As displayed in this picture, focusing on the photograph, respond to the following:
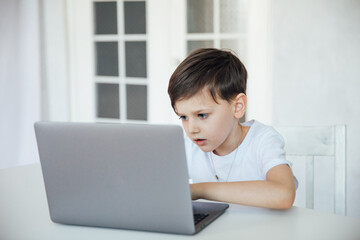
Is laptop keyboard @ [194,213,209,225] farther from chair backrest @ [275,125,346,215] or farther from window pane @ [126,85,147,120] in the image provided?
window pane @ [126,85,147,120]

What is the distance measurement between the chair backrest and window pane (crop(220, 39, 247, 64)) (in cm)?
148

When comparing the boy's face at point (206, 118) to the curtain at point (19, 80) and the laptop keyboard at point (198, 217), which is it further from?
the curtain at point (19, 80)

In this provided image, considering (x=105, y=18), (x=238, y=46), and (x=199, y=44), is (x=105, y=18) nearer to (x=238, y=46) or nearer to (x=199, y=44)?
(x=199, y=44)

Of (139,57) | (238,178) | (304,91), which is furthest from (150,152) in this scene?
(139,57)

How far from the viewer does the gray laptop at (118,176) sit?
83cm

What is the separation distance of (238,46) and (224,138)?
65.0 inches

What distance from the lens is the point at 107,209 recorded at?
0.90m

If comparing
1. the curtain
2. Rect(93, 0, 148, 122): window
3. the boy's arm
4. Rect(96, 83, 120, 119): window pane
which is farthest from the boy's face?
the curtain

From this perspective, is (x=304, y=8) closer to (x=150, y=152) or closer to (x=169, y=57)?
(x=169, y=57)

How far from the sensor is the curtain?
10.8ft

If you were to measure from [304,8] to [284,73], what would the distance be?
358 millimetres

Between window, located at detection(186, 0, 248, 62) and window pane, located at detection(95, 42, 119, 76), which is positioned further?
window pane, located at detection(95, 42, 119, 76)

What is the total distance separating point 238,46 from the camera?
9.35ft

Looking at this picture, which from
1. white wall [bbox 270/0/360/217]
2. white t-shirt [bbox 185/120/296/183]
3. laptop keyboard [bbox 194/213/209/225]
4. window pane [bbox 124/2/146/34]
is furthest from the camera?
window pane [bbox 124/2/146/34]
